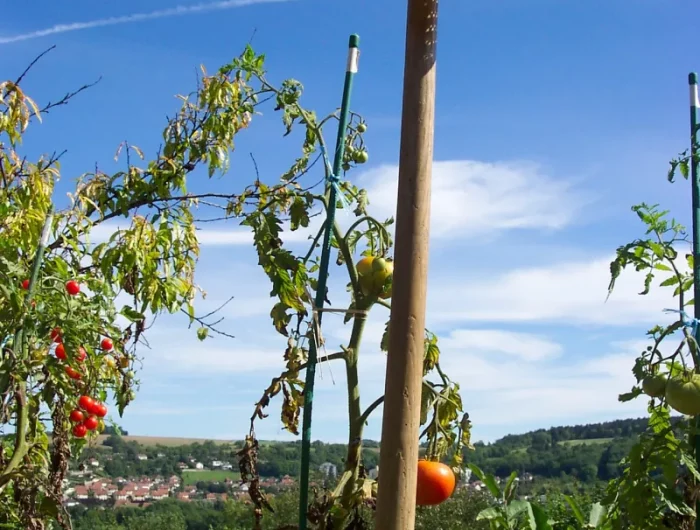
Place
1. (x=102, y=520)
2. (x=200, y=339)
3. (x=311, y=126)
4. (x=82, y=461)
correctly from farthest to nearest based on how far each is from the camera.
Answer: (x=102, y=520) < (x=200, y=339) < (x=82, y=461) < (x=311, y=126)

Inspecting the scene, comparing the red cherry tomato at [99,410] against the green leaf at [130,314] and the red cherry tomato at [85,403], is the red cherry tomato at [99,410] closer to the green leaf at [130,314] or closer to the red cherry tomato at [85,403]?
the red cherry tomato at [85,403]

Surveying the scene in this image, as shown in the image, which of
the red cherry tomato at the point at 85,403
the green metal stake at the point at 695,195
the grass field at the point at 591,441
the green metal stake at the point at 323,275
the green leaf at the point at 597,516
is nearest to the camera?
the green metal stake at the point at 323,275

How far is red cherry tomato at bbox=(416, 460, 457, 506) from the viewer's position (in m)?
1.76

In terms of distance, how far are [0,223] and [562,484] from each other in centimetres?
1029

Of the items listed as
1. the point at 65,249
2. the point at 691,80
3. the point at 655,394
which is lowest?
the point at 655,394

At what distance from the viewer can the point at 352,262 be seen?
76.3 inches

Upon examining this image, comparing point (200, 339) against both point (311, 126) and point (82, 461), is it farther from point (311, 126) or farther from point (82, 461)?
point (311, 126)

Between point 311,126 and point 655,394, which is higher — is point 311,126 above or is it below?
above

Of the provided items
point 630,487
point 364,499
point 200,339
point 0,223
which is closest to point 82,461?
point 200,339

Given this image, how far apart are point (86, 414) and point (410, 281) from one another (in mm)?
1526

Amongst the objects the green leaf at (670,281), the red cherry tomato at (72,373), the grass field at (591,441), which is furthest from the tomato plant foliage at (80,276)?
the grass field at (591,441)

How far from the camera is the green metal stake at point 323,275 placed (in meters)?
1.70

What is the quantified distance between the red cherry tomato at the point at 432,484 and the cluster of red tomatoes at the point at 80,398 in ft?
3.39

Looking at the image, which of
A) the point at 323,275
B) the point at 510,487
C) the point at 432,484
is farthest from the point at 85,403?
the point at 510,487
